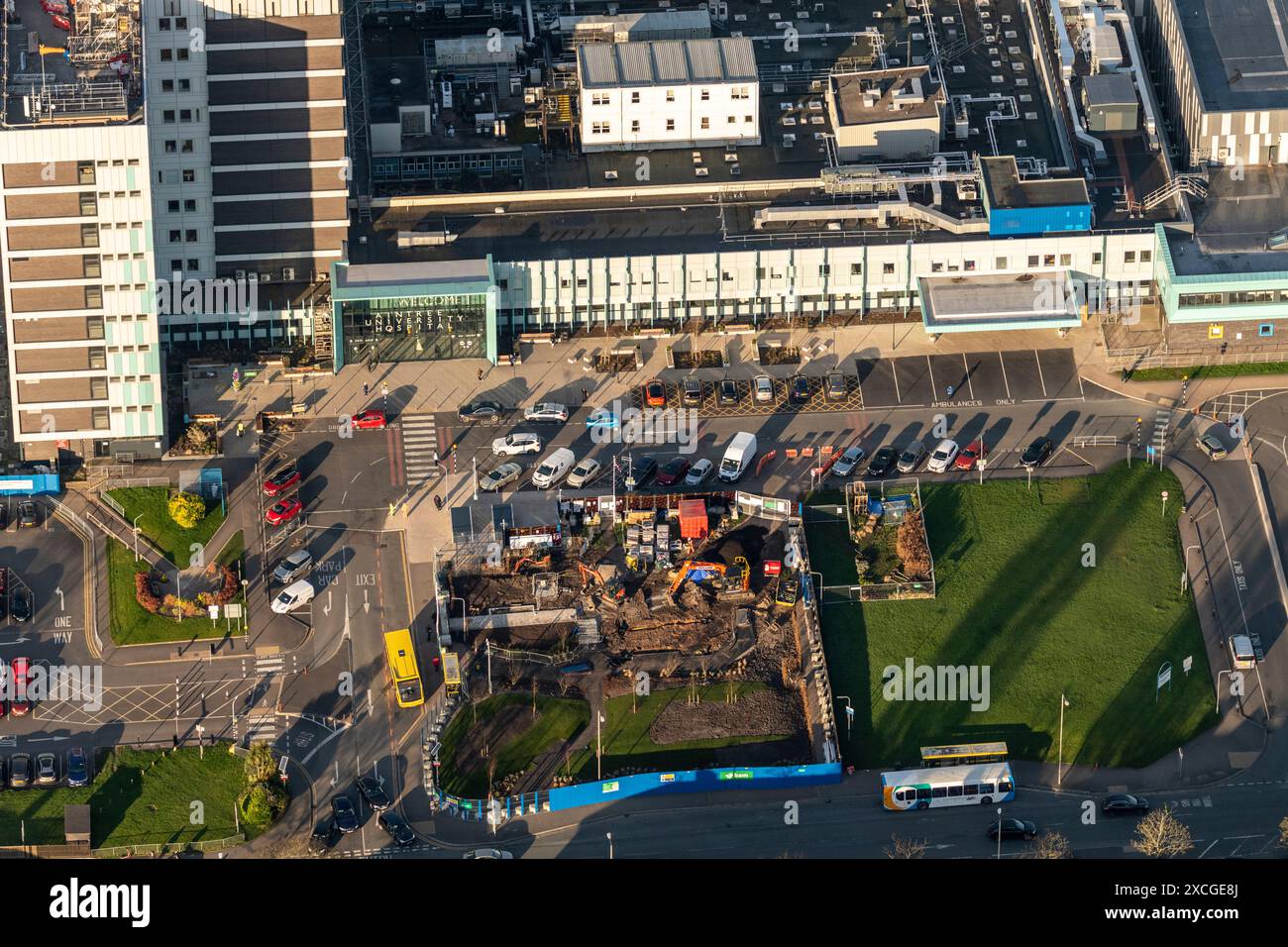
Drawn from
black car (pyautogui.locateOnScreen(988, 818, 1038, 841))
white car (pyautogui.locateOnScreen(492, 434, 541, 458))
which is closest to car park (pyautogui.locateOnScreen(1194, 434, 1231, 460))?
black car (pyautogui.locateOnScreen(988, 818, 1038, 841))

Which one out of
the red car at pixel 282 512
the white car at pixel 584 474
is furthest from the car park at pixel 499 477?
the red car at pixel 282 512

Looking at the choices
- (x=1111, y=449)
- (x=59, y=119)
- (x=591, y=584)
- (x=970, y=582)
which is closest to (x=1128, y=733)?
(x=970, y=582)

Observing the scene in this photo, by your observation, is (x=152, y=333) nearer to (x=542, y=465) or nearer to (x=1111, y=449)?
(x=542, y=465)

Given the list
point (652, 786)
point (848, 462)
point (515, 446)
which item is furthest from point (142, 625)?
point (848, 462)

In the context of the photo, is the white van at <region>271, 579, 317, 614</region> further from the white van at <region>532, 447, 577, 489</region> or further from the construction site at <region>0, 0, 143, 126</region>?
the construction site at <region>0, 0, 143, 126</region>

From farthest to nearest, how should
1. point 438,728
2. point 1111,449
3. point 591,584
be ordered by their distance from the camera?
1. point 1111,449
2. point 591,584
3. point 438,728

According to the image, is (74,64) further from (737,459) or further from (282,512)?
(737,459)

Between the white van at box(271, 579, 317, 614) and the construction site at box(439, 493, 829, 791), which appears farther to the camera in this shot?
the white van at box(271, 579, 317, 614)

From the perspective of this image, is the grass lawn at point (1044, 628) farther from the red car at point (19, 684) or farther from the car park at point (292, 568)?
the red car at point (19, 684)
